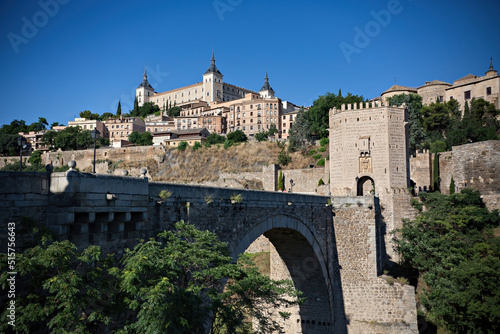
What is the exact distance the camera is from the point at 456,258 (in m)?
23.6

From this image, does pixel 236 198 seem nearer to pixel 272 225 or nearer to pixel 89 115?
pixel 272 225

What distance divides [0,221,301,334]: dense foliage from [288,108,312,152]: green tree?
46781mm

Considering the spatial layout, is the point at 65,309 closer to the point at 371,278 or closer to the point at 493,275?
the point at 371,278

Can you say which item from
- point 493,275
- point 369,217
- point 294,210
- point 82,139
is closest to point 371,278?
point 369,217

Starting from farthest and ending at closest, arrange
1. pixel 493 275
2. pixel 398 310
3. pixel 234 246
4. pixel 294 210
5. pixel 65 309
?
pixel 398 310, pixel 493 275, pixel 294 210, pixel 234 246, pixel 65 309

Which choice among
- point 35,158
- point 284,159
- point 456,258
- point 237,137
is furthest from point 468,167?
point 35,158

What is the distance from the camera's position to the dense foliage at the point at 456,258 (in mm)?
20312

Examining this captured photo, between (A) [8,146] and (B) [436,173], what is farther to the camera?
(A) [8,146]

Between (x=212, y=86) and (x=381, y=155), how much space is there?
90832 mm

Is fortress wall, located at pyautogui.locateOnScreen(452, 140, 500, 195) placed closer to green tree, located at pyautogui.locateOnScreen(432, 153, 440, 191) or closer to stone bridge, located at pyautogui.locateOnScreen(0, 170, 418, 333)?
green tree, located at pyautogui.locateOnScreen(432, 153, 440, 191)

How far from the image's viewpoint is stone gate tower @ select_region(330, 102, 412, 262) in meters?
29.7

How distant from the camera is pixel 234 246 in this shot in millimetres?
13117

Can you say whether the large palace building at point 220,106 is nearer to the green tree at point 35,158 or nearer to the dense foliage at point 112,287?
the green tree at point 35,158

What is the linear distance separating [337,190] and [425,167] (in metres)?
13.0
